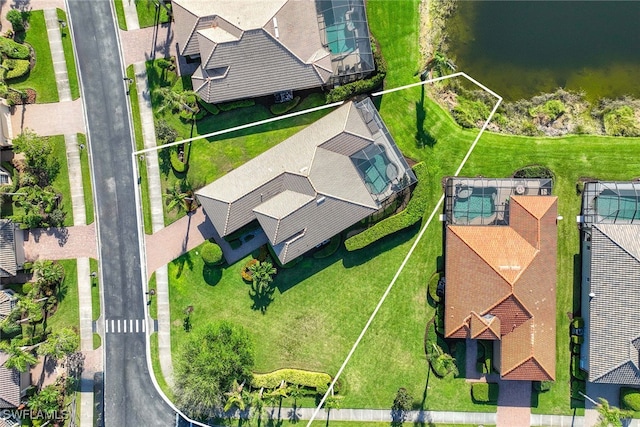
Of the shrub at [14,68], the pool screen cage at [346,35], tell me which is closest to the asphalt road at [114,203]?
the shrub at [14,68]

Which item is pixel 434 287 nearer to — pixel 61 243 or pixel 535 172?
pixel 535 172

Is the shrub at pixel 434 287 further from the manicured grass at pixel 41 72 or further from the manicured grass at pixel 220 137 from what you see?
the manicured grass at pixel 41 72

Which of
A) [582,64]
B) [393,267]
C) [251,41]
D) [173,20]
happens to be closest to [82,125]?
[173,20]

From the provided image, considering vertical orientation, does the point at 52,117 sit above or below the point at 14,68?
below

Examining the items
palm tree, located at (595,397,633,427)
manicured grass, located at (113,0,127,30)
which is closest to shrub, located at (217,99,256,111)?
manicured grass, located at (113,0,127,30)

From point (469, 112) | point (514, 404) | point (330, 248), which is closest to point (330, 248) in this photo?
point (330, 248)
